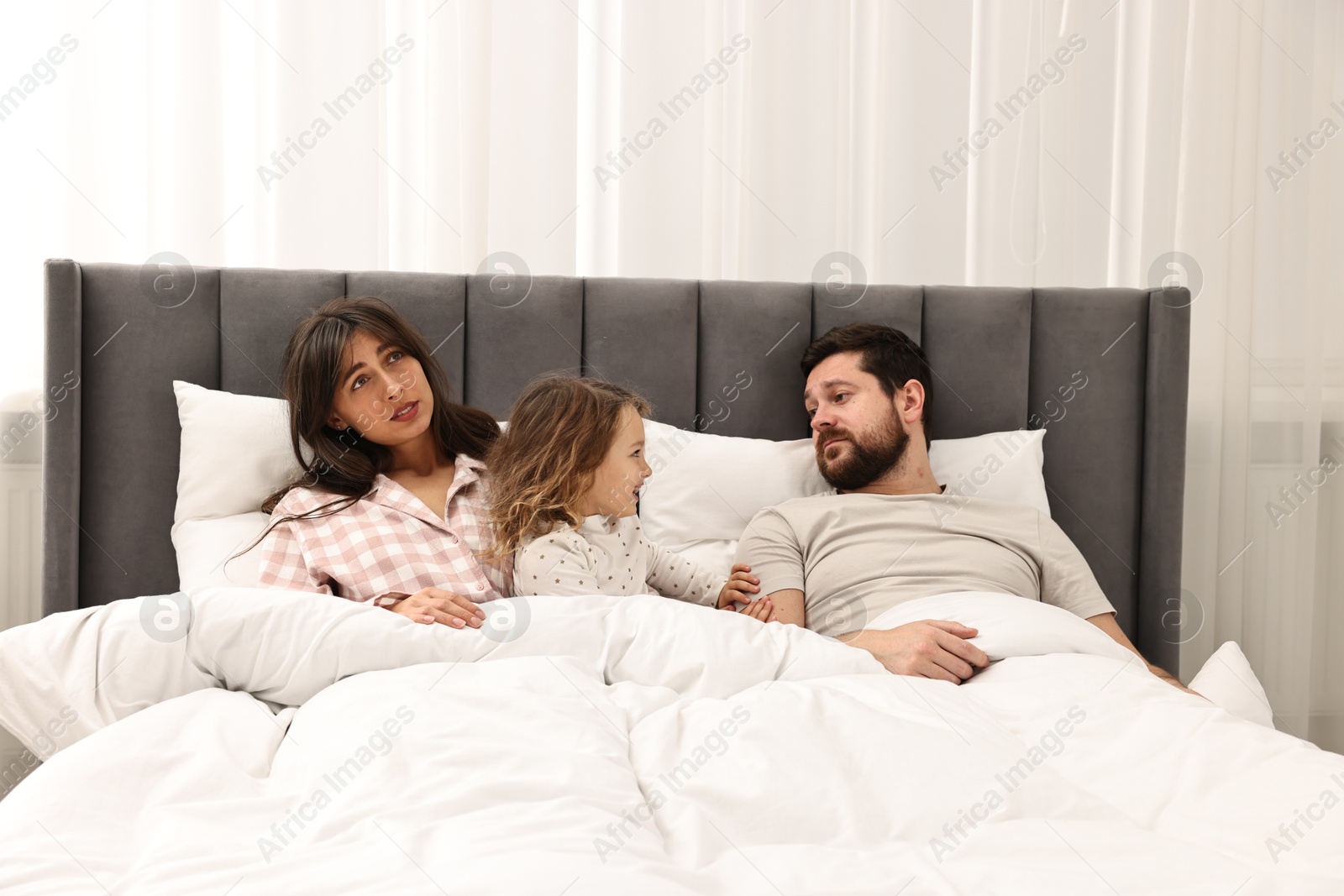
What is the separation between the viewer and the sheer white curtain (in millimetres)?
1849

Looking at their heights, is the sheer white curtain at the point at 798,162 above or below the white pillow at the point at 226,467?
above

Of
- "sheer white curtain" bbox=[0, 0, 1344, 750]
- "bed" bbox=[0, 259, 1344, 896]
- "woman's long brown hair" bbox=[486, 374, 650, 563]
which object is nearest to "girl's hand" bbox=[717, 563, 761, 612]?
"bed" bbox=[0, 259, 1344, 896]

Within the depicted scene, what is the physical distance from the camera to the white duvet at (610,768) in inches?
25.3

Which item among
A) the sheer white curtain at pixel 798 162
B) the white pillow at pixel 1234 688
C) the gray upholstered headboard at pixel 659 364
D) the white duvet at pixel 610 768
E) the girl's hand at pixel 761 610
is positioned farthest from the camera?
the sheer white curtain at pixel 798 162

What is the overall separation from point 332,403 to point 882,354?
0.96m

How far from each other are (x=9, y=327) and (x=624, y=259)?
125cm

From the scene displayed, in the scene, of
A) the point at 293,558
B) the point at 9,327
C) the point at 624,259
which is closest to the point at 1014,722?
the point at 293,558

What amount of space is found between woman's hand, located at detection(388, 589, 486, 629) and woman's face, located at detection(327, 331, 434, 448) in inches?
13.6

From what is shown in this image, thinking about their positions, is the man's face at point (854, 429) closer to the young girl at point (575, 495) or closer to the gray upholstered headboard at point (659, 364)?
the gray upholstered headboard at point (659, 364)

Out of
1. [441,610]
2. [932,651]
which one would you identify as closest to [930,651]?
[932,651]

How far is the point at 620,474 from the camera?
53.7 inches

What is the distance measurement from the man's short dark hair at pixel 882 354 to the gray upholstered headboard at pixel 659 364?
0.24 feet

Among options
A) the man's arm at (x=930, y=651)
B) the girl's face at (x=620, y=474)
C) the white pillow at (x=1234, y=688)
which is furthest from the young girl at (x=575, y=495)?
the white pillow at (x=1234, y=688)

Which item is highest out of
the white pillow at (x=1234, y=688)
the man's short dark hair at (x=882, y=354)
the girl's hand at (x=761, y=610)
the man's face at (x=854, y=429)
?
the man's short dark hair at (x=882, y=354)
